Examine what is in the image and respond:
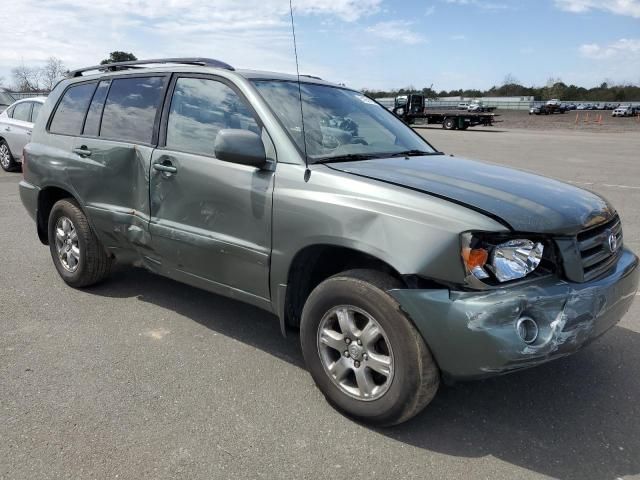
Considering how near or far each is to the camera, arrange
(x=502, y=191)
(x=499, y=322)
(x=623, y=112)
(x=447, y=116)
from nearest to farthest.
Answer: (x=499, y=322), (x=502, y=191), (x=447, y=116), (x=623, y=112)

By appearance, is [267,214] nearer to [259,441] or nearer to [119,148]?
[259,441]

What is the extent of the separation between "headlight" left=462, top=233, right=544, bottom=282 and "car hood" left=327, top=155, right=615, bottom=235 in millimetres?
94

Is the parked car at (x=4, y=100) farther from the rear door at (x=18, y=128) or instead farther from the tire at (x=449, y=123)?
the tire at (x=449, y=123)

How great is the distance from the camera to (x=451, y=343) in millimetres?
2537

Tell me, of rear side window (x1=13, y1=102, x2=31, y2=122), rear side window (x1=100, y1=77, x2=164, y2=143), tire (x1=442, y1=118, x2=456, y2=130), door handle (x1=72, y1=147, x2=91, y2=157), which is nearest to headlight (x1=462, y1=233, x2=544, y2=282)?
rear side window (x1=100, y1=77, x2=164, y2=143)

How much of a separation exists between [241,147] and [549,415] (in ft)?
7.41

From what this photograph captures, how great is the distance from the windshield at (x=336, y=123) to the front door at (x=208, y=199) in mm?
227

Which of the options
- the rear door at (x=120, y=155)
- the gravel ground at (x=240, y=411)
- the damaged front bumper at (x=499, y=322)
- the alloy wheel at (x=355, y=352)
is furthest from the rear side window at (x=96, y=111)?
the damaged front bumper at (x=499, y=322)

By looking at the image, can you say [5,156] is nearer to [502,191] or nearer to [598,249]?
[502,191]

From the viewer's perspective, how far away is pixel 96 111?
4.60 meters

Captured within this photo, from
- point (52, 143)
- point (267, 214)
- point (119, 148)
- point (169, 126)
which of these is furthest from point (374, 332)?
point (52, 143)

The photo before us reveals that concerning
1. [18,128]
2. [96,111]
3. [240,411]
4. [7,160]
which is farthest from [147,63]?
[7,160]

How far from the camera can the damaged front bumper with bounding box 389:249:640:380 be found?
247 cm

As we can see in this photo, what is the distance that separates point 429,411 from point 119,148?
2909 millimetres
